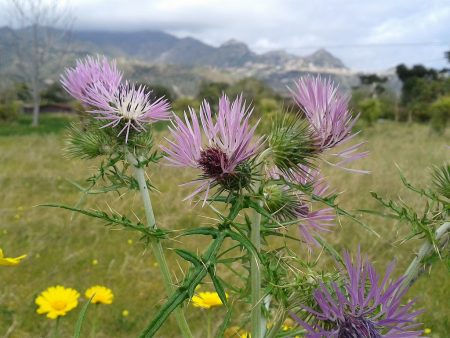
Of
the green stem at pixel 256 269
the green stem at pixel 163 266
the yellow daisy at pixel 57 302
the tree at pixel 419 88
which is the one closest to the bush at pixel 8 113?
the tree at pixel 419 88

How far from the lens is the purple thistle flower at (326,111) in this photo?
3.78ft

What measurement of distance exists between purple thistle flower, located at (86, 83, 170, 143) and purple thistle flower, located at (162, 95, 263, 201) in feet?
1.14

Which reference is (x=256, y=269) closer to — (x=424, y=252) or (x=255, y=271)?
(x=255, y=271)

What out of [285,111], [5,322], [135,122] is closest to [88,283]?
[5,322]

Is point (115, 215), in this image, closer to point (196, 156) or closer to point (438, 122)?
point (196, 156)

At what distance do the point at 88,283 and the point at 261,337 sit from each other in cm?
382

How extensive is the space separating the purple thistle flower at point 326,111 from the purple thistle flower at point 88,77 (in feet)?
1.96

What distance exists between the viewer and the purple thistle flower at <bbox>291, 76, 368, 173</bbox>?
3.78 feet

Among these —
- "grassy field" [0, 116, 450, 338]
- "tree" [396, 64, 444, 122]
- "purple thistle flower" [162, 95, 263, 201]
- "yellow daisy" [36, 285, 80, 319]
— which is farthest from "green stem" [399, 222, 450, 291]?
"tree" [396, 64, 444, 122]

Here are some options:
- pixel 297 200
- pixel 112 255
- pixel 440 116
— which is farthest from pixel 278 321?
pixel 440 116

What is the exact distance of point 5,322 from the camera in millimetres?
3707

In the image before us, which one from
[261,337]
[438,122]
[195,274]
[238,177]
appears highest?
[238,177]

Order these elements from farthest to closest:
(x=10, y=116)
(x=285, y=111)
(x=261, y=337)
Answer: (x=10, y=116)
(x=285, y=111)
(x=261, y=337)

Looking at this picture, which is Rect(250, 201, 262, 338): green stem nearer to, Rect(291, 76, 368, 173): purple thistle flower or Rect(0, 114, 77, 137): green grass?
Rect(291, 76, 368, 173): purple thistle flower
